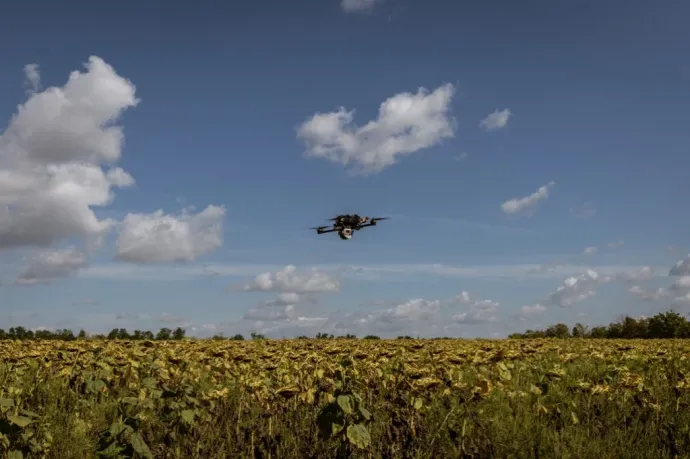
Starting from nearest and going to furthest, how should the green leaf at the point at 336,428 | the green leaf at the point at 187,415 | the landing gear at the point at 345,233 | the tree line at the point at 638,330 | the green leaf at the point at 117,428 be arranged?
1. the green leaf at the point at 117,428
2. the green leaf at the point at 336,428
3. the green leaf at the point at 187,415
4. the landing gear at the point at 345,233
5. the tree line at the point at 638,330

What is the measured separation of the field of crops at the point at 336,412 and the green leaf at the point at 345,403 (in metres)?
0.02

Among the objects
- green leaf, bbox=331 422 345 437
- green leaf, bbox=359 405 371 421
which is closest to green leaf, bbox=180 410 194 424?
green leaf, bbox=331 422 345 437

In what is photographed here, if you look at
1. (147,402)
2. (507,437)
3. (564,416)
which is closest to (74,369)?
(147,402)

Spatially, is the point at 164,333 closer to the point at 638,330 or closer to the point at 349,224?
the point at 349,224

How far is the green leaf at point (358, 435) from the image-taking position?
5414 mm

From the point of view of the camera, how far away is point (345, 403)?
5.48 metres

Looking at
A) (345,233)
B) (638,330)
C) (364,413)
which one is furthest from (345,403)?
(638,330)

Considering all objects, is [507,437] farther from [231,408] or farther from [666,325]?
[666,325]

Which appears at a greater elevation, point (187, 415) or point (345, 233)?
point (345, 233)

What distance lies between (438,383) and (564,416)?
2588 mm

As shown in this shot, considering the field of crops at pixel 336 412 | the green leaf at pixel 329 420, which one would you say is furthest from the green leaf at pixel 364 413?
the green leaf at pixel 329 420

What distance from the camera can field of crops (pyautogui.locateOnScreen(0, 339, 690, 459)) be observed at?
634 cm

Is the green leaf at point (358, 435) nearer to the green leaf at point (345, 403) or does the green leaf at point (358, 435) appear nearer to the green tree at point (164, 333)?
the green leaf at point (345, 403)

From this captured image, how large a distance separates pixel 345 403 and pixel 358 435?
0.31 meters
